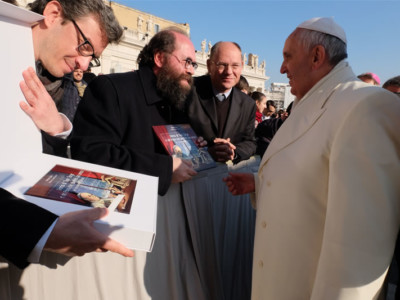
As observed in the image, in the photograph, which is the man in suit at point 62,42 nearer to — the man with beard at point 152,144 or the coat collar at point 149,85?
the man with beard at point 152,144

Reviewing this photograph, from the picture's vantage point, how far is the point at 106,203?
1.05 meters

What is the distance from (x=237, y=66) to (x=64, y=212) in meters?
2.99

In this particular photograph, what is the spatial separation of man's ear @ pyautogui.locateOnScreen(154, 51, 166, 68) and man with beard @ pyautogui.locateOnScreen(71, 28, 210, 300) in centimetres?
2

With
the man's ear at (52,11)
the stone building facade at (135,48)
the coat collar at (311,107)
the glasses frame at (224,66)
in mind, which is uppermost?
the stone building facade at (135,48)

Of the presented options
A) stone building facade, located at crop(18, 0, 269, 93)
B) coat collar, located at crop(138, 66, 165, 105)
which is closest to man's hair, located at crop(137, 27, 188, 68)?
coat collar, located at crop(138, 66, 165, 105)

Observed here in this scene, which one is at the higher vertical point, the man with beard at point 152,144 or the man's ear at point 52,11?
the man's ear at point 52,11

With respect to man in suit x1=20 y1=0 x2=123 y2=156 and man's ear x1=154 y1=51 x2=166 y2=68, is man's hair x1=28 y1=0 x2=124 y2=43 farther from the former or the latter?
man's ear x1=154 y1=51 x2=166 y2=68

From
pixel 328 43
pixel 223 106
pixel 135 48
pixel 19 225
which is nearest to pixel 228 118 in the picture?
pixel 223 106

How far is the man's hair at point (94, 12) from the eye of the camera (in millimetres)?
1686

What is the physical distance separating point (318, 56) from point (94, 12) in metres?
1.29

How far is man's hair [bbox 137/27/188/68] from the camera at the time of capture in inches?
95.8

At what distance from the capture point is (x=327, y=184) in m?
1.33

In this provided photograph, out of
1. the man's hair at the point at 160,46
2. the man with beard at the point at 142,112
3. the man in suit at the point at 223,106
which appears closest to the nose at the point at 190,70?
the man with beard at the point at 142,112

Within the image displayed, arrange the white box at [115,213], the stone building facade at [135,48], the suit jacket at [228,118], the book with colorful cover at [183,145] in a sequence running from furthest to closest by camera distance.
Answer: the stone building facade at [135,48] → the suit jacket at [228,118] → the book with colorful cover at [183,145] → the white box at [115,213]
